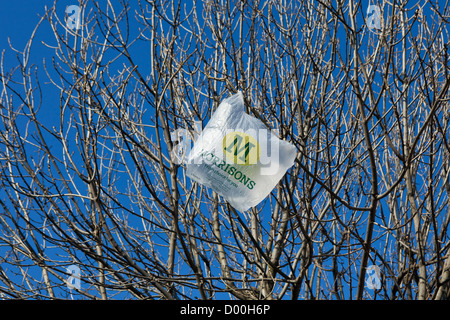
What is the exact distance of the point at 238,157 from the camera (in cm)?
242

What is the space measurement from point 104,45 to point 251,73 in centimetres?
110

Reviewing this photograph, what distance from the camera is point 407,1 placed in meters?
3.07

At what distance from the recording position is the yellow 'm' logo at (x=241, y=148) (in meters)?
2.42

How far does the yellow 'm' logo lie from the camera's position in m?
2.42

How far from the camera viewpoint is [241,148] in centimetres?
243

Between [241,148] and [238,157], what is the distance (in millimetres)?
46

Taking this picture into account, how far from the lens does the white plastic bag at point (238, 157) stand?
2430 mm

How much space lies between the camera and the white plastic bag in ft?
7.97
